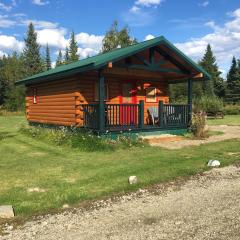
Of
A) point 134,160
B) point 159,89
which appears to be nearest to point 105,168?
point 134,160

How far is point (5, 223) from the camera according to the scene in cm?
499

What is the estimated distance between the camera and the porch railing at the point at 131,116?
44.6 feet

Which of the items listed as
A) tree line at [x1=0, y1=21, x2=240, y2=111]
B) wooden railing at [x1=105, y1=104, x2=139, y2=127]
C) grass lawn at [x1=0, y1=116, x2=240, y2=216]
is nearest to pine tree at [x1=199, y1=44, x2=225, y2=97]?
tree line at [x1=0, y1=21, x2=240, y2=111]

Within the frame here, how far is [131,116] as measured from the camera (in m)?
14.6

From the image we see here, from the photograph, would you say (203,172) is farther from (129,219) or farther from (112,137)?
(112,137)

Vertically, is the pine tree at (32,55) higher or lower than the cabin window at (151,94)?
higher

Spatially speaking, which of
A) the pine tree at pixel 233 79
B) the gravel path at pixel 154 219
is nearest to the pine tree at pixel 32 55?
the pine tree at pixel 233 79

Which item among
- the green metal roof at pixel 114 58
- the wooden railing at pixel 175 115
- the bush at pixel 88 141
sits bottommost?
the bush at pixel 88 141

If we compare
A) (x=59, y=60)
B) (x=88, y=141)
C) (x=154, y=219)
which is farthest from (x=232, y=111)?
(x=59, y=60)

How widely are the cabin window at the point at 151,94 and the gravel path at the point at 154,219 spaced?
37.1ft

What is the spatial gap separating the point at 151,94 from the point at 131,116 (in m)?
3.64

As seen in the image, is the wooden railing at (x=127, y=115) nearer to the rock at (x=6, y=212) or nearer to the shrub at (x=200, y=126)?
the shrub at (x=200, y=126)

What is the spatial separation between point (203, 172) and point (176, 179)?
932mm

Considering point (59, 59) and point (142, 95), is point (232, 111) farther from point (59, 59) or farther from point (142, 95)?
point (59, 59)
